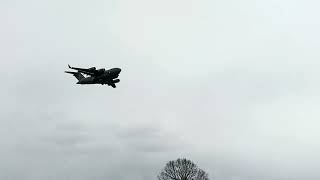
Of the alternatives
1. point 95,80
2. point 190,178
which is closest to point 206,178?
point 190,178

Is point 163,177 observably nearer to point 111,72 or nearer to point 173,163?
point 173,163

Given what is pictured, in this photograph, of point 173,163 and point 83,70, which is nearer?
point 83,70

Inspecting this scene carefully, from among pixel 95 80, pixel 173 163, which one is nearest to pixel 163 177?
pixel 173 163

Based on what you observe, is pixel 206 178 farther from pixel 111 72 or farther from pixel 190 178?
pixel 111 72

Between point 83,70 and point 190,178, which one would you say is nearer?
point 83,70

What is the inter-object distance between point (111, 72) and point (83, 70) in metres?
5.45

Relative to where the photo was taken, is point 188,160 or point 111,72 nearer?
point 111,72

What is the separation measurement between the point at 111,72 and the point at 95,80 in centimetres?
443

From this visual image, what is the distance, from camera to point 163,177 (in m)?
136

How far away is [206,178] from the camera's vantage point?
438 feet

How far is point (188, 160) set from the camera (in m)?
138

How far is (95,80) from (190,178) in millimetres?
43592

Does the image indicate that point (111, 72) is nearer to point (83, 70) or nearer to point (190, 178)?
point (83, 70)

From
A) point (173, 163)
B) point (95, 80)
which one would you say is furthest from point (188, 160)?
point (95, 80)
